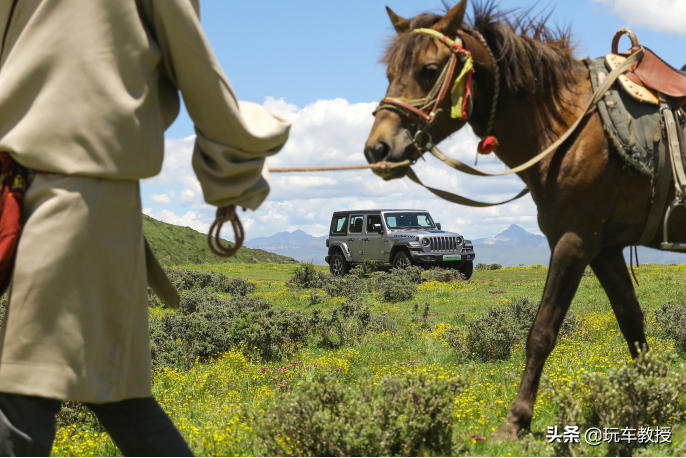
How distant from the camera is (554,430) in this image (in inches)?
129

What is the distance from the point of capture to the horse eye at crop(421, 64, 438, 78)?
315 centimetres

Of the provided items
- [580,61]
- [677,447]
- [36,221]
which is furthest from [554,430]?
[36,221]

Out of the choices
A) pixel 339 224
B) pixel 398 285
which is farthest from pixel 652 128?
pixel 339 224

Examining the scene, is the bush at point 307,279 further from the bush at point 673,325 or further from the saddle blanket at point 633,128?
the saddle blanket at point 633,128

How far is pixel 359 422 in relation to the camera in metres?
2.87

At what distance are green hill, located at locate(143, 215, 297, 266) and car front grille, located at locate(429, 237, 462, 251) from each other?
2052 centimetres

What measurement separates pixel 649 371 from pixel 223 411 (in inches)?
121

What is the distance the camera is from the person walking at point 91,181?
69.2 inches

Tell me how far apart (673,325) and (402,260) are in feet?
41.2

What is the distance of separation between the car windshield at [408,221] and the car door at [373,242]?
45 cm

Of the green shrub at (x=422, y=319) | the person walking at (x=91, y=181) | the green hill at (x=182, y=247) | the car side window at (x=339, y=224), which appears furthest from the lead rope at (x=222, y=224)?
the green hill at (x=182, y=247)

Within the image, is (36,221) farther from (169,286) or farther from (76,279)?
(169,286)

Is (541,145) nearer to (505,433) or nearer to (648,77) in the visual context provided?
(648,77)

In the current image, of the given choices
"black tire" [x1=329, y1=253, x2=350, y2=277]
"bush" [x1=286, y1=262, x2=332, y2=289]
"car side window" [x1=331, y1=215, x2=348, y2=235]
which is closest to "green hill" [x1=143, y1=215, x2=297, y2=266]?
"car side window" [x1=331, y1=215, x2=348, y2=235]
